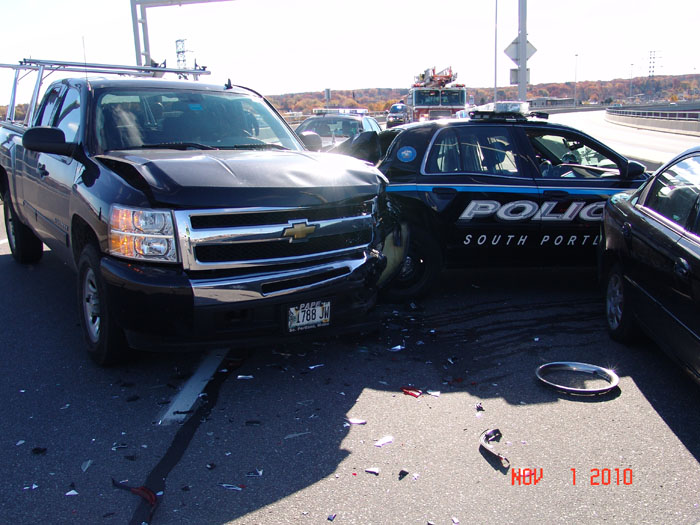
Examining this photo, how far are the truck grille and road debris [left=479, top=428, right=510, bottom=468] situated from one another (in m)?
1.57

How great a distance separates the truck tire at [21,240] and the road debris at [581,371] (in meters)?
6.08

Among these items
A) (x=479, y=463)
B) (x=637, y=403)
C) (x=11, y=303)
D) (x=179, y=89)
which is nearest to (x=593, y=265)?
(x=637, y=403)

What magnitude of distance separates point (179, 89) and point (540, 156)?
3687 millimetres

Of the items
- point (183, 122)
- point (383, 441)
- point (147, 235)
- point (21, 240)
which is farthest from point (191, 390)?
point (21, 240)

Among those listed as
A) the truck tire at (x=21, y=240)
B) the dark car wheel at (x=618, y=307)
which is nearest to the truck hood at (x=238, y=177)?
the dark car wheel at (x=618, y=307)

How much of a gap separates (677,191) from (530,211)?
1864 millimetres

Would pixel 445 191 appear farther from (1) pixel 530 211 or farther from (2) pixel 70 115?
(2) pixel 70 115

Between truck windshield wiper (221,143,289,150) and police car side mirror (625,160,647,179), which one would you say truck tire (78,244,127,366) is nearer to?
truck windshield wiper (221,143,289,150)

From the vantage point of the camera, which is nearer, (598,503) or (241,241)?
(598,503)

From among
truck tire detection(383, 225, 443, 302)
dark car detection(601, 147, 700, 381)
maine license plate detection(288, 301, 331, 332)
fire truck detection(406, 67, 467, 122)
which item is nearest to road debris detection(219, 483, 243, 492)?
maine license plate detection(288, 301, 331, 332)

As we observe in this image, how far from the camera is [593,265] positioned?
6828mm

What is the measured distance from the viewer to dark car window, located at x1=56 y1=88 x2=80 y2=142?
546cm

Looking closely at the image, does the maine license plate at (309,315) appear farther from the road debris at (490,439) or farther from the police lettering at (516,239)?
the police lettering at (516,239)

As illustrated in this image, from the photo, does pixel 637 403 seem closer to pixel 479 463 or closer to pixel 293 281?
pixel 479 463
